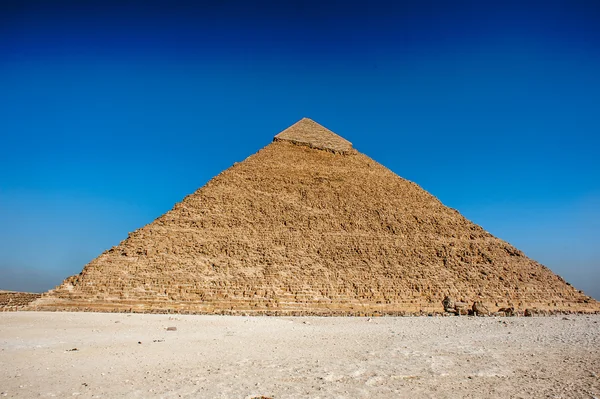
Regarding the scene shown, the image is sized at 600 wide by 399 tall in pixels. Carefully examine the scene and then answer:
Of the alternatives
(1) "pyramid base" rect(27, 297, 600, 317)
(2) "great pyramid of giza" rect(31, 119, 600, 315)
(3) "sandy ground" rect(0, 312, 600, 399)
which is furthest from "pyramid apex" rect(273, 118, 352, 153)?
(3) "sandy ground" rect(0, 312, 600, 399)

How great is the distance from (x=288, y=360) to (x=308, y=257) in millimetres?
12946

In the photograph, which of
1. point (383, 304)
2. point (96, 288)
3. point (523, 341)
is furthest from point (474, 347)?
point (96, 288)

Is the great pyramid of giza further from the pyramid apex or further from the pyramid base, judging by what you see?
the pyramid apex

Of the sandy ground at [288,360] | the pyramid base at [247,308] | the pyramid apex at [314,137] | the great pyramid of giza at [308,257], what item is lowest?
the sandy ground at [288,360]

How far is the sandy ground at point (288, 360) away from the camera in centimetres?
621

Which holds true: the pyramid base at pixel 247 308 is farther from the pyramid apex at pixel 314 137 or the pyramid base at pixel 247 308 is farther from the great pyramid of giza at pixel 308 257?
the pyramid apex at pixel 314 137

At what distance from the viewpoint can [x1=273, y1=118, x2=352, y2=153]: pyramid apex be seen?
31562 mm

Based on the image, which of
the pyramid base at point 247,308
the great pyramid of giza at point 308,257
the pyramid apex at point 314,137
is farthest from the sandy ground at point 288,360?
the pyramid apex at point 314,137

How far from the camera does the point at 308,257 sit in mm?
21344

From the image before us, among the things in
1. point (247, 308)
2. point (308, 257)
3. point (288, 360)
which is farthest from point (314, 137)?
point (288, 360)

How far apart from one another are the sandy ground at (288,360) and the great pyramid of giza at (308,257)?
13.5ft

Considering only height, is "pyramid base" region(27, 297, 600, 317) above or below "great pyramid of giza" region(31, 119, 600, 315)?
below

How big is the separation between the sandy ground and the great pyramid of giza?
13.5 feet

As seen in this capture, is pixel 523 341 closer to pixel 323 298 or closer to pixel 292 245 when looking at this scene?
pixel 323 298
